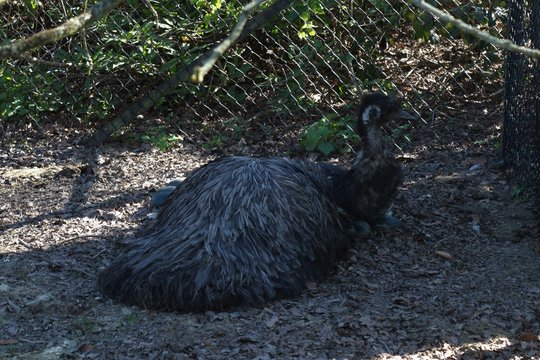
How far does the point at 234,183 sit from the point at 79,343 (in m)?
1.25

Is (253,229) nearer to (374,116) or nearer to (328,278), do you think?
(328,278)

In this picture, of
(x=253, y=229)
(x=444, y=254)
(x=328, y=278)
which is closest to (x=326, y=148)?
(x=444, y=254)

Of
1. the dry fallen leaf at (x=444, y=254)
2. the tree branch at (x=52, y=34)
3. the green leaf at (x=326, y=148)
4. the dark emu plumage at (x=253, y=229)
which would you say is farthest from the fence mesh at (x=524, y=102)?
the tree branch at (x=52, y=34)

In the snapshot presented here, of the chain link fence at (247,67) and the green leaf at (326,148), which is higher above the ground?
the chain link fence at (247,67)

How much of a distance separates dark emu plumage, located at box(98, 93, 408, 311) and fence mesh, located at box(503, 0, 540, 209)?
87 cm

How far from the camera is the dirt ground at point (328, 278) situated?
14.2ft

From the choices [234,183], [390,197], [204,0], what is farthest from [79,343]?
[204,0]

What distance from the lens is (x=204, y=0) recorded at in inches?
287

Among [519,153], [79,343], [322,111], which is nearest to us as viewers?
[79,343]

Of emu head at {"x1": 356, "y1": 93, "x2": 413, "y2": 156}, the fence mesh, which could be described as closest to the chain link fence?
the fence mesh

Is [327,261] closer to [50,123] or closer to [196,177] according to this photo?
[196,177]

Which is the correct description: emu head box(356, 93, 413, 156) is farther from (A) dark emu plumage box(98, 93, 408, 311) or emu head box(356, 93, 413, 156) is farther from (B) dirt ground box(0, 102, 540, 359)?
(B) dirt ground box(0, 102, 540, 359)

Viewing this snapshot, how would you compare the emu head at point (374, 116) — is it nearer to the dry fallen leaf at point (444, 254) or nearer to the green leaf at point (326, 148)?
the dry fallen leaf at point (444, 254)

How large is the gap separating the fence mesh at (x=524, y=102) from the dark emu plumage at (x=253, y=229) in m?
0.87
